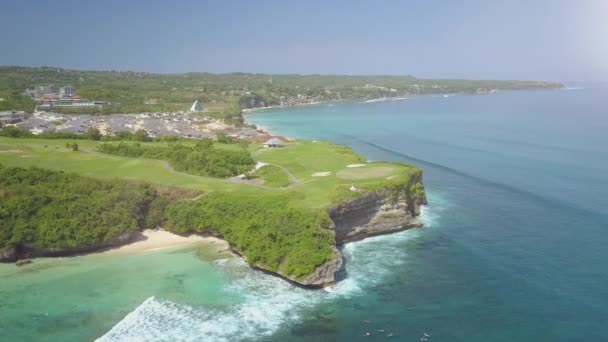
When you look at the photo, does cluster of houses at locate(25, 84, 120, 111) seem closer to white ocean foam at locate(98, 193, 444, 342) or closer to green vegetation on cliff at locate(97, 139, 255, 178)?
green vegetation on cliff at locate(97, 139, 255, 178)

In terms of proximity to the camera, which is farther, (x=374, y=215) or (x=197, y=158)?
(x=197, y=158)

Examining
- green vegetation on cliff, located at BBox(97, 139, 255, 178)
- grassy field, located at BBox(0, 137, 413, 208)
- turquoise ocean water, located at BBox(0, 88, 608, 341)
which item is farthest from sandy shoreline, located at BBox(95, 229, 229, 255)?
green vegetation on cliff, located at BBox(97, 139, 255, 178)

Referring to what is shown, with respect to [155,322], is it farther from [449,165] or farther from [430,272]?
[449,165]

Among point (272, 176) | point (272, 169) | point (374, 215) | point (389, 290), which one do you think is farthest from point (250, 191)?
point (389, 290)

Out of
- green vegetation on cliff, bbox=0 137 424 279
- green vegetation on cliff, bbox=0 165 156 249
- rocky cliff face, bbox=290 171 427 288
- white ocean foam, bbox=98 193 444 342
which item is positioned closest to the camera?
white ocean foam, bbox=98 193 444 342

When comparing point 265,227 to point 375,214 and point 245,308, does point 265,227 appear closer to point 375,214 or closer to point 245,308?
point 245,308

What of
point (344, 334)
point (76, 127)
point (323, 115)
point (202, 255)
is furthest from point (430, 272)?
point (323, 115)
